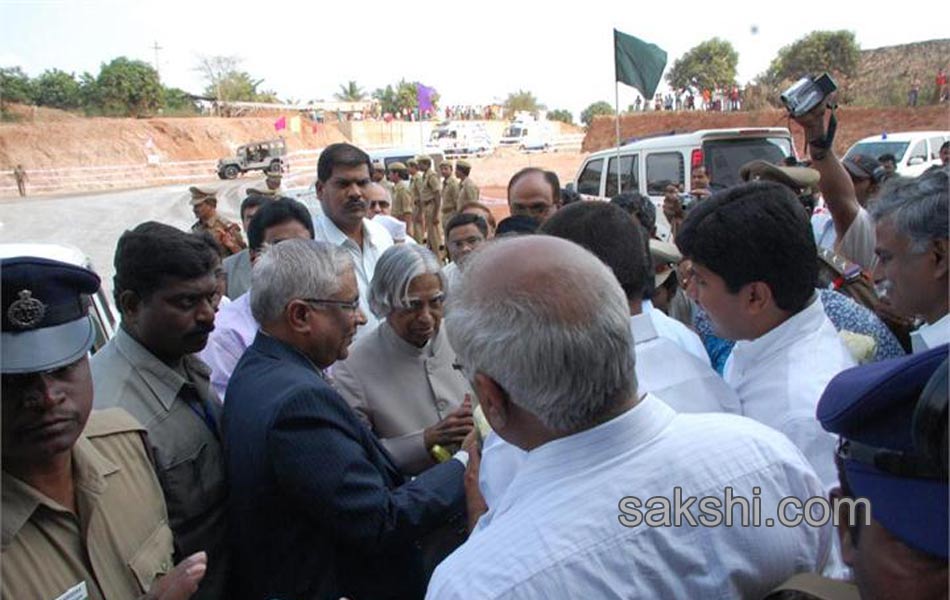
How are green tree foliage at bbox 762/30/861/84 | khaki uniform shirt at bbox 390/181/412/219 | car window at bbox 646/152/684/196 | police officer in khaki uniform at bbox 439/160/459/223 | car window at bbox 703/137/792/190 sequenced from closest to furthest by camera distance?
car window at bbox 703/137/792/190
car window at bbox 646/152/684/196
police officer in khaki uniform at bbox 439/160/459/223
khaki uniform shirt at bbox 390/181/412/219
green tree foliage at bbox 762/30/861/84

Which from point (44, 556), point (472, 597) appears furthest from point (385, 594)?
point (472, 597)

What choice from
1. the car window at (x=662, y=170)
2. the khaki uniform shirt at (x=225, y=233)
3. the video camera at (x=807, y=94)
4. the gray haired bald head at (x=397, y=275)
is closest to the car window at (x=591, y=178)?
the car window at (x=662, y=170)

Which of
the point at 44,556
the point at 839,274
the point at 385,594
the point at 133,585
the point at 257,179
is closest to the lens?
the point at 44,556

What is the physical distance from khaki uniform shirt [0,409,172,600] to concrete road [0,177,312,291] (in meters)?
11.0

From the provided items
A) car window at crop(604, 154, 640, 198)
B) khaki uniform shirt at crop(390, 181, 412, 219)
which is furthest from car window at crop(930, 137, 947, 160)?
khaki uniform shirt at crop(390, 181, 412, 219)

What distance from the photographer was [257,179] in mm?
35906

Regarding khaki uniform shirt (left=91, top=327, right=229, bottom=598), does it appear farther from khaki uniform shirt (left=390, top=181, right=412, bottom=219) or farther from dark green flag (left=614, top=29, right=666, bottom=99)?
khaki uniform shirt (left=390, top=181, right=412, bottom=219)

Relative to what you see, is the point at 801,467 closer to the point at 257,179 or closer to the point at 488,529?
the point at 488,529

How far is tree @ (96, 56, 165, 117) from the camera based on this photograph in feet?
166

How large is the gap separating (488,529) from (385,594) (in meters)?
1.01

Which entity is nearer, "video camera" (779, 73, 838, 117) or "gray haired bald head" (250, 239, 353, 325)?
"gray haired bald head" (250, 239, 353, 325)

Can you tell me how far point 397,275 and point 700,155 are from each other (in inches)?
295

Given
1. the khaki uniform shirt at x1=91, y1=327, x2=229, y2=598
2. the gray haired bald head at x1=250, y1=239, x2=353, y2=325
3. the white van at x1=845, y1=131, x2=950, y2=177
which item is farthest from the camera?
the white van at x1=845, y1=131, x2=950, y2=177

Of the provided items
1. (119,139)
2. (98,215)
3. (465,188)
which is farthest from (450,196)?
(119,139)
